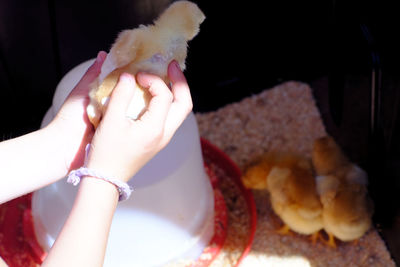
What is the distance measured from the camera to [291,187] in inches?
48.6

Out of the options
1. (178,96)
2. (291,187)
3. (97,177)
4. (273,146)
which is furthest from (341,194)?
(97,177)

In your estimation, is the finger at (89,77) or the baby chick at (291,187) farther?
the baby chick at (291,187)

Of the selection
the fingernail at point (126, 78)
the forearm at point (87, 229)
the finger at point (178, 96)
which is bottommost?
the forearm at point (87, 229)

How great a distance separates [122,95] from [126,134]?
61 millimetres

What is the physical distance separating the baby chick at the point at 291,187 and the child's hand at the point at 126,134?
51 cm

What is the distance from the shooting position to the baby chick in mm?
1225

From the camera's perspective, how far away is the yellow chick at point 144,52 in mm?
817

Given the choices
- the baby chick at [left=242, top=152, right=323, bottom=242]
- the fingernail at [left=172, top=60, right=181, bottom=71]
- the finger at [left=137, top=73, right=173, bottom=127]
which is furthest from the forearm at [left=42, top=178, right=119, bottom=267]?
the baby chick at [left=242, top=152, right=323, bottom=242]

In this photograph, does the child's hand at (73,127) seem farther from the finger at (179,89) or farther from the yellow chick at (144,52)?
the finger at (179,89)

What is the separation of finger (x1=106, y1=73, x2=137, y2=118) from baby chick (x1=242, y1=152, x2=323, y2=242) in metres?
0.56

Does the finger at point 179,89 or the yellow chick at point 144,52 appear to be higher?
the yellow chick at point 144,52

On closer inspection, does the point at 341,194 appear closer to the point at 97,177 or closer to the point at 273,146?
the point at 273,146

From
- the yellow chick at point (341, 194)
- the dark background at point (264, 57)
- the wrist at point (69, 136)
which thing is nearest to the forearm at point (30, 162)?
the wrist at point (69, 136)

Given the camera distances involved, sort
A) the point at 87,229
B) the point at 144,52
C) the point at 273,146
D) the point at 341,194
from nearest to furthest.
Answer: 1. the point at 87,229
2. the point at 144,52
3. the point at 341,194
4. the point at 273,146
